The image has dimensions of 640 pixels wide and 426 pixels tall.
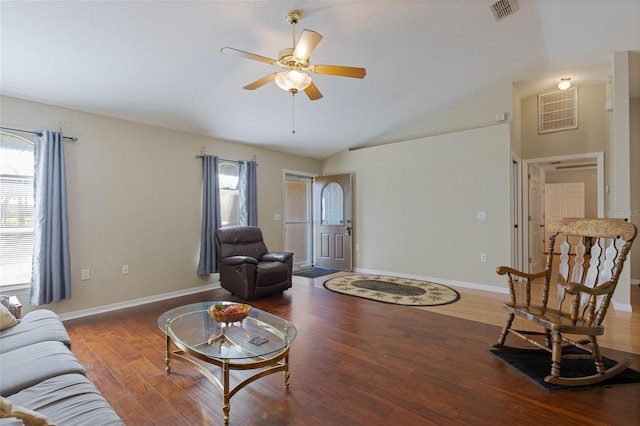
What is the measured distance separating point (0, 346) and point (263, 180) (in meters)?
4.18

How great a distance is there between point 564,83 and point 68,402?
6572 mm

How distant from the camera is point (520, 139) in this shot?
5.23 m

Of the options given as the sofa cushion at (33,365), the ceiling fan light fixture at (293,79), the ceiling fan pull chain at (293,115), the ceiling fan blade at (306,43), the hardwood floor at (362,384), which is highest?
the ceiling fan pull chain at (293,115)

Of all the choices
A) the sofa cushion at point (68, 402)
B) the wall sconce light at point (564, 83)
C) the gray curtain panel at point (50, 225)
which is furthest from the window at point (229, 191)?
the wall sconce light at point (564, 83)

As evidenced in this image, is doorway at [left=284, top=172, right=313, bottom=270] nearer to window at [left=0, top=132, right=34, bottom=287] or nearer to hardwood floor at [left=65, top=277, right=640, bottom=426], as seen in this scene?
hardwood floor at [left=65, top=277, right=640, bottom=426]

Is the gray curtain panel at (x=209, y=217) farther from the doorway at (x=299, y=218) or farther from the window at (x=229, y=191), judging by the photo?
the doorway at (x=299, y=218)

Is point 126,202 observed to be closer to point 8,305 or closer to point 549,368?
point 8,305

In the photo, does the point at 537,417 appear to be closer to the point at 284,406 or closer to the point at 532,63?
the point at 284,406

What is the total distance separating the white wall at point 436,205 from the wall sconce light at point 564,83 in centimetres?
131

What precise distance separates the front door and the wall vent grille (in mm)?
3494

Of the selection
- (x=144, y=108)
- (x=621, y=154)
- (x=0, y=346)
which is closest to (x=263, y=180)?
(x=144, y=108)

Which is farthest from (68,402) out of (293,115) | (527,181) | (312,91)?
(527,181)

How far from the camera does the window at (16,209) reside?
10.3 feet

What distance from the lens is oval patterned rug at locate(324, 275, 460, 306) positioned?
13.2 feet
